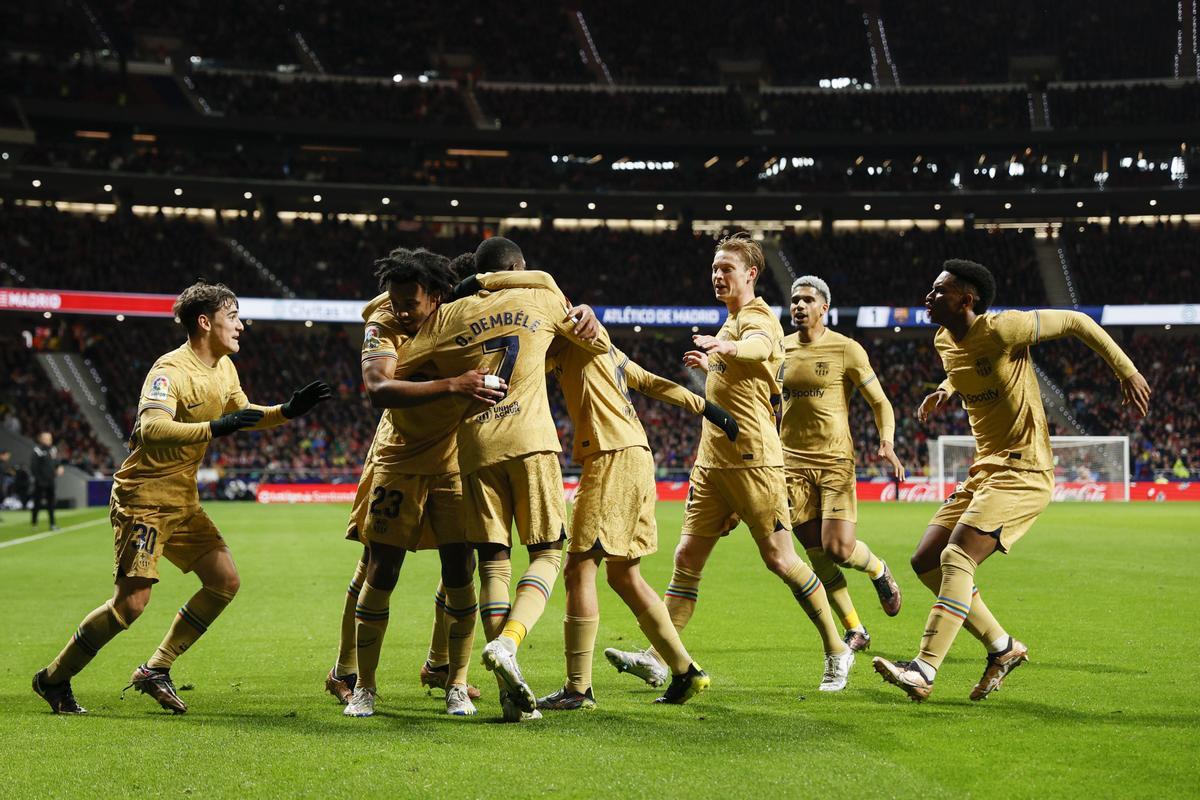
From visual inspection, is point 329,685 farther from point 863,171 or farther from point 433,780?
point 863,171

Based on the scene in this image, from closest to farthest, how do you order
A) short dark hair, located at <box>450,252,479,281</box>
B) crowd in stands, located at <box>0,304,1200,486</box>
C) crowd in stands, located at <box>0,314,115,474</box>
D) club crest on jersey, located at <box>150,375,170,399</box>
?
1. club crest on jersey, located at <box>150,375,170,399</box>
2. short dark hair, located at <box>450,252,479,281</box>
3. crowd in stands, located at <box>0,314,115,474</box>
4. crowd in stands, located at <box>0,304,1200,486</box>

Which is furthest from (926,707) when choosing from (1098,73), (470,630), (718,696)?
(1098,73)

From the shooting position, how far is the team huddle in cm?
652

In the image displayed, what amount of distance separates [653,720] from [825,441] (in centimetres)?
348

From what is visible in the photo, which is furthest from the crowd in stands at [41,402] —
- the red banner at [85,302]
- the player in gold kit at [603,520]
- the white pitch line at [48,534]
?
the player in gold kit at [603,520]

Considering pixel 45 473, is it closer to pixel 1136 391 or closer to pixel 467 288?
pixel 467 288

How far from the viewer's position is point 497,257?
22.7 ft

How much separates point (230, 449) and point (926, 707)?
132 feet

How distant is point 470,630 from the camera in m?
6.80

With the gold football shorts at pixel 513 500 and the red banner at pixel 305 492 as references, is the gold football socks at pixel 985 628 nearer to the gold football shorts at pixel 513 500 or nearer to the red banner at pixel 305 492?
the gold football shorts at pixel 513 500

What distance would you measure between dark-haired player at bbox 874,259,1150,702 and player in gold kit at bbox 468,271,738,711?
1.48 meters

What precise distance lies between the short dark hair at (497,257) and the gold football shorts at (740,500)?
2.05 m

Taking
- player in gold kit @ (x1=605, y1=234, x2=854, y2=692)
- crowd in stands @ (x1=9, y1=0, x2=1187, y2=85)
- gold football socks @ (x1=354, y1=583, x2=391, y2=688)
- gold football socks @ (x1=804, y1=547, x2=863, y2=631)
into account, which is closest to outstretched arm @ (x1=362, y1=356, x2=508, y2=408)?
gold football socks @ (x1=354, y1=583, x2=391, y2=688)

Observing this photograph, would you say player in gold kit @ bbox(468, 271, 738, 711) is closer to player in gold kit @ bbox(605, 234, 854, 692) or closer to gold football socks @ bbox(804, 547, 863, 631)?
player in gold kit @ bbox(605, 234, 854, 692)
